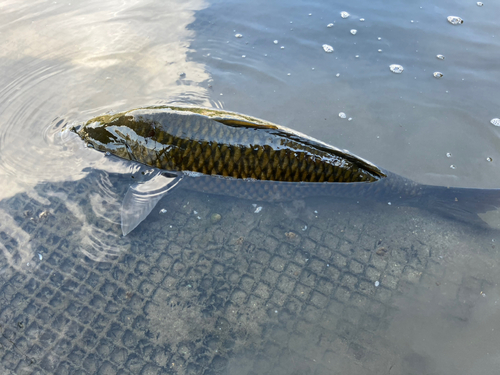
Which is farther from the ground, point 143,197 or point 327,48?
point 327,48

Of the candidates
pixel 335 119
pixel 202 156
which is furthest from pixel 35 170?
pixel 335 119

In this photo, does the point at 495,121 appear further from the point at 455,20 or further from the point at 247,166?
the point at 247,166

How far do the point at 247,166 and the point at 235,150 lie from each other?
231mm

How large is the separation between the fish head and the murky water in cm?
18

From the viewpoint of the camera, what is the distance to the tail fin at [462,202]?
136 inches

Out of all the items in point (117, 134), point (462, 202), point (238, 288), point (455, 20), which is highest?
point (117, 134)

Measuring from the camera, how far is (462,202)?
353 cm

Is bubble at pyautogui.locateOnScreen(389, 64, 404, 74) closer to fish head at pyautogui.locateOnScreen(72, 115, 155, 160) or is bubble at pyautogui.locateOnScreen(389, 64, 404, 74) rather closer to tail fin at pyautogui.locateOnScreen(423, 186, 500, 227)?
tail fin at pyautogui.locateOnScreen(423, 186, 500, 227)

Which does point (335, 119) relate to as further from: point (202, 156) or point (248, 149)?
point (202, 156)

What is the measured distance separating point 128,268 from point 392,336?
2.69 m

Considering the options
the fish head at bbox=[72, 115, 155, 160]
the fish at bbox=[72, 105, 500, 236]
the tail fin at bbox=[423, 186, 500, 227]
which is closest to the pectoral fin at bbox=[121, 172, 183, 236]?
the fish at bbox=[72, 105, 500, 236]

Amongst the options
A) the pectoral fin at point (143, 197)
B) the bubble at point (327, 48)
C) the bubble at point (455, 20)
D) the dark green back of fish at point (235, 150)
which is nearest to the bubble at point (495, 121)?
the dark green back of fish at point (235, 150)

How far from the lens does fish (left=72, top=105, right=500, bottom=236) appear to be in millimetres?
3434

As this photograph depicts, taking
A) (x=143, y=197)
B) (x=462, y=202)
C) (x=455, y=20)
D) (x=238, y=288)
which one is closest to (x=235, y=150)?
(x=143, y=197)
